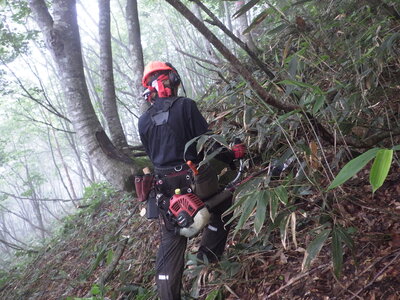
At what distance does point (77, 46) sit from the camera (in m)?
4.21

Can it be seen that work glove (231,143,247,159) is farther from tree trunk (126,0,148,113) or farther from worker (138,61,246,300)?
tree trunk (126,0,148,113)

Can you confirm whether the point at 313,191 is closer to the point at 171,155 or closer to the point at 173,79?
the point at 171,155

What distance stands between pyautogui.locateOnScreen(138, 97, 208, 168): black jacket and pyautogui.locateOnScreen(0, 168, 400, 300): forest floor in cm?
102

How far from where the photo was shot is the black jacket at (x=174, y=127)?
296cm

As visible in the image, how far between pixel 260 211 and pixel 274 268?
48.1 inches

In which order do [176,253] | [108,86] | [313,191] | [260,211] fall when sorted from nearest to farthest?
[260,211] < [313,191] < [176,253] < [108,86]

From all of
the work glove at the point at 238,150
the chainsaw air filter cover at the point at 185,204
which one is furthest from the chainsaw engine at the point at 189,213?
the work glove at the point at 238,150

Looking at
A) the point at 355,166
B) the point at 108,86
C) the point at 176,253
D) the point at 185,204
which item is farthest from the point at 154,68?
the point at 355,166

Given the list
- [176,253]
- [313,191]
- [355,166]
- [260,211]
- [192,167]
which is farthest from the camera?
[176,253]

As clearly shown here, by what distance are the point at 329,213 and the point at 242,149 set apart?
1.28 m

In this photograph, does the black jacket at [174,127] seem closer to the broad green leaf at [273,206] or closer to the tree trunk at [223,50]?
the tree trunk at [223,50]

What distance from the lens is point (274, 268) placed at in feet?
8.70

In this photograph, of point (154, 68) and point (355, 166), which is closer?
point (355, 166)

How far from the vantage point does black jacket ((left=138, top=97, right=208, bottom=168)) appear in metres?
2.96
